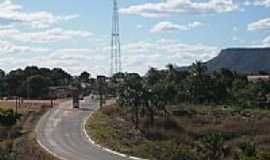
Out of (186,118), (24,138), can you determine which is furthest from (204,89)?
A: (24,138)

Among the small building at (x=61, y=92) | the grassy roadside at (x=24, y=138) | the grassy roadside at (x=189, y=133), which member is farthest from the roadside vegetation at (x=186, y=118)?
the small building at (x=61, y=92)

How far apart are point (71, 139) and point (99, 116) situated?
2229cm

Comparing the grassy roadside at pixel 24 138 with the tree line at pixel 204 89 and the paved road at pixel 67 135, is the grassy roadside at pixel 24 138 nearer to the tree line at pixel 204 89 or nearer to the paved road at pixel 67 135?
the paved road at pixel 67 135

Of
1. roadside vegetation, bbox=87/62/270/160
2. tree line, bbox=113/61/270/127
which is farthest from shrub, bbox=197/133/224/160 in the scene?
tree line, bbox=113/61/270/127

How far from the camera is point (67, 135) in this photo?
243 feet

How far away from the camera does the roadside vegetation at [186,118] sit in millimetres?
59975

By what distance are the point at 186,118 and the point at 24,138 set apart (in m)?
38.5

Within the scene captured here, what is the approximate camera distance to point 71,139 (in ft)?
232

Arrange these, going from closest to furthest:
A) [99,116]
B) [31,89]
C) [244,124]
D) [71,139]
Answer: [71,139] < [99,116] < [244,124] < [31,89]

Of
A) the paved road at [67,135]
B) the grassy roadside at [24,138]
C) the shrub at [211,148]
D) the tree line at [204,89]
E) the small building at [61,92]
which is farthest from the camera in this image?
the small building at [61,92]

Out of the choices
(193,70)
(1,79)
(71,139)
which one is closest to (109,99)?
(193,70)

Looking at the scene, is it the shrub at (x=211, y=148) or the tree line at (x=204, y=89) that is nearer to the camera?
the shrub at (x=211, y=148)

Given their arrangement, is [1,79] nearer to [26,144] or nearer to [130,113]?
[130,113]

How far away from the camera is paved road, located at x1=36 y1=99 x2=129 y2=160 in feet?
193
